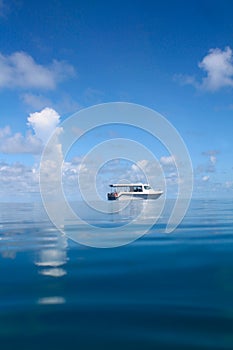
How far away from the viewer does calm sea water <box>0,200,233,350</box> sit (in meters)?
5.38

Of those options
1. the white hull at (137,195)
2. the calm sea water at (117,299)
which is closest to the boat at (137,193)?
the white hull at (137,195)

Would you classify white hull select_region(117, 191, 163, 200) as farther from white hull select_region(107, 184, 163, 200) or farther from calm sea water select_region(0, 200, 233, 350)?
calm sea water select_region(0, 200, 233, 350)

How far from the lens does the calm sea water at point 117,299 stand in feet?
17.6

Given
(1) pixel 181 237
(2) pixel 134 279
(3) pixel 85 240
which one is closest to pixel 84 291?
(2) pixel 134 279

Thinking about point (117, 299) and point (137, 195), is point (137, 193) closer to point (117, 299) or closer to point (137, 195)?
point (137, 195)

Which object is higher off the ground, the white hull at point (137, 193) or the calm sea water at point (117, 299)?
the white hull at point (137, 193)

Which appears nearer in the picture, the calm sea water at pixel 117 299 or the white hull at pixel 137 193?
the calm sea water at pixel 117 299

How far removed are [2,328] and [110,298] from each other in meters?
2.56

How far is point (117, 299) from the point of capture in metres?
7.19

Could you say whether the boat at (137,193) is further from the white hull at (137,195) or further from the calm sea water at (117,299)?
the calm sea water at (117,299)

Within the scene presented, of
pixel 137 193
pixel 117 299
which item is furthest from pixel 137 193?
→ pixel 117 299

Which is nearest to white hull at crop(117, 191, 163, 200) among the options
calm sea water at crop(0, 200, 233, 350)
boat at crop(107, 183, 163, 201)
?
boat at crop(107, 183, 163, 201)

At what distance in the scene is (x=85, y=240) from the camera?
15.6m

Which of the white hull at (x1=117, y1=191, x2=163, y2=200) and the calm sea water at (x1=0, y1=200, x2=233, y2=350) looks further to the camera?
the white hull at (x1=117, y1=191, x2=163, y2=200)
